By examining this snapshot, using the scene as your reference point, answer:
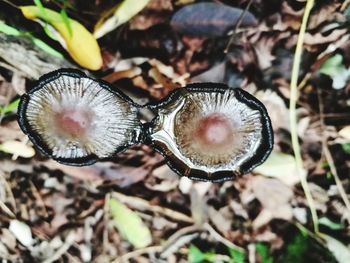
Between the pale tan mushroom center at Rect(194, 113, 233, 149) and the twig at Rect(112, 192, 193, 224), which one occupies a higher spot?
the pale tan mushroom center at Rect(194, 113, 233, 149)

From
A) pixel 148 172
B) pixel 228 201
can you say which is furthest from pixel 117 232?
pixel 228 201

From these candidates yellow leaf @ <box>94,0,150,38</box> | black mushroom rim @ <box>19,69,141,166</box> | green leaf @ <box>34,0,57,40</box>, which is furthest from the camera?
yellow leaf @ <box>94,0,150,38</box>

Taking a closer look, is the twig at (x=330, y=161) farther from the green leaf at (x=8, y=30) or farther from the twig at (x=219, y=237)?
the green leaf at (x=8, y=30)

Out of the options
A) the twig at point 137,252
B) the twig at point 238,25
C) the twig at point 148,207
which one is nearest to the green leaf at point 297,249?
the twig at point 148,207

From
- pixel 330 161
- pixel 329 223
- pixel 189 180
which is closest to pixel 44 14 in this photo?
pixel 189 180

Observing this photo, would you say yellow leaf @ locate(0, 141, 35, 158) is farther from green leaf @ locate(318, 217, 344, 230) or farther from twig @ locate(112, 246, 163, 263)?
green leaf @ locate(318, 217, 344, 230)

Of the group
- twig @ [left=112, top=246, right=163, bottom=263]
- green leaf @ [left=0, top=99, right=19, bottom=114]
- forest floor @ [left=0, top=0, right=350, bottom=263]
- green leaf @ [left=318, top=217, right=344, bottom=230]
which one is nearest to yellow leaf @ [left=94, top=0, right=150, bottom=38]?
forest floor @ [left=0, top=0, right=350, bottom=263]
